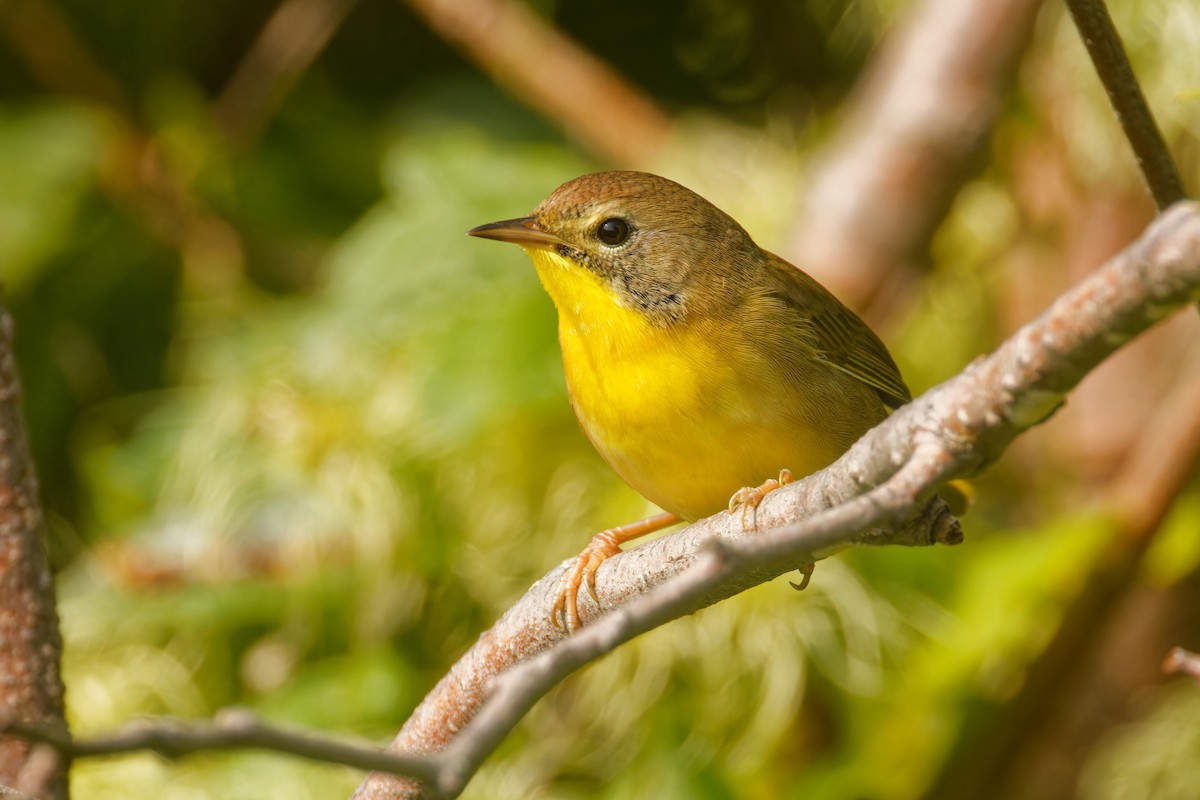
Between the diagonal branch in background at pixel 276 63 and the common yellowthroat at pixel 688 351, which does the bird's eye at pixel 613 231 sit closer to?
the common yellowthroat at pixel 688 351

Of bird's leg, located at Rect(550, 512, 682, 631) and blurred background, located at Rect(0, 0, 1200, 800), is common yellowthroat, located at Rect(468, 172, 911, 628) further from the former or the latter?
blurred background, located at Rect(0, 0, 1200, 800)

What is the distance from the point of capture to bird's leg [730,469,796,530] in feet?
4.49

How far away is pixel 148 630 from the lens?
3201mm

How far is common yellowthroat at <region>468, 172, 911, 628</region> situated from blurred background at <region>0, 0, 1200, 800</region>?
27.3 inches

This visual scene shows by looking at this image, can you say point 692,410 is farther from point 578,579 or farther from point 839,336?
point 839,336

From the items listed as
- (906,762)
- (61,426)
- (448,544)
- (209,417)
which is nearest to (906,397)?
(906,762)

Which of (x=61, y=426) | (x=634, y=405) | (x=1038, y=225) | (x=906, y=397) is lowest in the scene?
(x=61, y=426)

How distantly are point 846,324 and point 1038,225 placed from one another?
60.1 inches

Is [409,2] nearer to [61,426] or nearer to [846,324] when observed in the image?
[61,426]

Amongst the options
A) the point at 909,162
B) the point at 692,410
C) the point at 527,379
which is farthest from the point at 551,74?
the point at 692,410

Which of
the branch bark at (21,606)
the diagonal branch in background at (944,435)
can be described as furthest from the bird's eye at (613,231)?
the diagonal branch in background at (944,435)

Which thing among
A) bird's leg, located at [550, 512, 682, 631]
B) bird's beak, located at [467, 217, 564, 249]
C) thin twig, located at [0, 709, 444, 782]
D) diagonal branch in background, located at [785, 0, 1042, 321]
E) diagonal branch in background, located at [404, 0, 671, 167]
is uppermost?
diagonal branch in background, located at [785, 0, 1042, 321]

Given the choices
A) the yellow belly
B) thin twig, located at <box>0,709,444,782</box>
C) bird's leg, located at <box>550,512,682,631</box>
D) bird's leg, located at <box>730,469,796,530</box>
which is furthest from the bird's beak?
thin twig, located at <box>0,709,444,782</box>

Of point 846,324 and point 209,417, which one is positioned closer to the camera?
point 846,324
